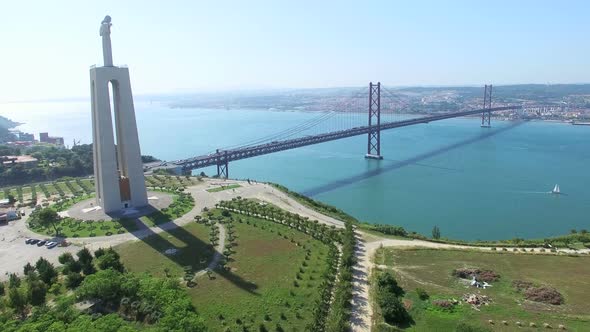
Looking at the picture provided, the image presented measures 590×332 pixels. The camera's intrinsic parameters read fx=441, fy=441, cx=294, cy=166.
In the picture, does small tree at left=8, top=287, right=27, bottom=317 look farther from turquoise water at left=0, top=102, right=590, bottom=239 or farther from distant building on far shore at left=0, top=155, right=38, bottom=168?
distant building on far shore at left=0, top=155, right=38, bottom=168

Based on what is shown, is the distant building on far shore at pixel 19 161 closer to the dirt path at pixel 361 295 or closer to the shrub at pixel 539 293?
the dirt path at pixel 361 295

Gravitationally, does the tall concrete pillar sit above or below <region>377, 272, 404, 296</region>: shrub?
above

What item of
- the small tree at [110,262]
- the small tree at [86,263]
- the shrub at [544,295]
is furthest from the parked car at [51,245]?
the shrub at [544,295]

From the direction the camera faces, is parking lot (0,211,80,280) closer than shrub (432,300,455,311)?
No

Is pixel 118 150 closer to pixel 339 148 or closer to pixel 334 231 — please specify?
pixel 334 231

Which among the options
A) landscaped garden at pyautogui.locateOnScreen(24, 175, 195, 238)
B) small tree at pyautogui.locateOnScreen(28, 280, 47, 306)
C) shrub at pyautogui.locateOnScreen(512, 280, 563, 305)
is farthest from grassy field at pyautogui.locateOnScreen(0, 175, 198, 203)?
shrub at pyautogui.locateOnScreen(512, 280, 563, 305)

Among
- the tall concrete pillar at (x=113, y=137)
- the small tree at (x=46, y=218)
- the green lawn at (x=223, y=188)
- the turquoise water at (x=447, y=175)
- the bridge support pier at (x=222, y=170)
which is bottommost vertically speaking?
the turquoise water at (x=447, y=175)

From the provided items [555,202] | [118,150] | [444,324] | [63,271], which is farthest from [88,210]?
[555,202]
